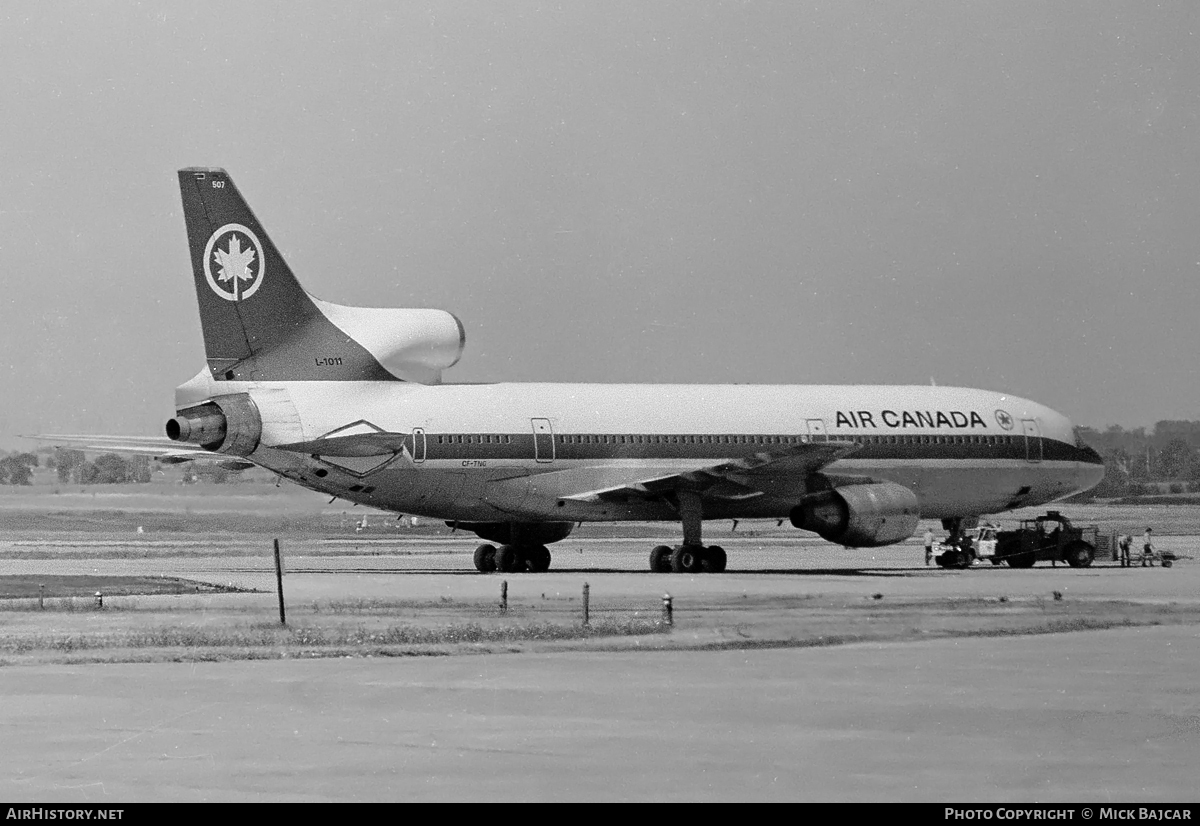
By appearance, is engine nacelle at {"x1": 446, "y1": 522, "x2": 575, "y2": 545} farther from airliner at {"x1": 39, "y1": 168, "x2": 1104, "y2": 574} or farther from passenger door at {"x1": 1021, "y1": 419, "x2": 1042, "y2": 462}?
passenger door at {"x1": 1021, "y1": 419, "x2": 1042, "y2": 462}

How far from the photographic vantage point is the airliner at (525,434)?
4031cm

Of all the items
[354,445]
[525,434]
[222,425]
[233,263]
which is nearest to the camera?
[222,425]

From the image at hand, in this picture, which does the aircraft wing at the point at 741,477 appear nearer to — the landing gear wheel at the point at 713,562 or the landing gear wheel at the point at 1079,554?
the landing gear wheel at the point at 713,562

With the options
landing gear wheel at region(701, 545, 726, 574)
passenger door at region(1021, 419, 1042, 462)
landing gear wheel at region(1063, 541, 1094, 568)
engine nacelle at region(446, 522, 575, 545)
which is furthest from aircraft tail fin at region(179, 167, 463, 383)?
landing gear wheel at region(1063, 541, 1094, 568)

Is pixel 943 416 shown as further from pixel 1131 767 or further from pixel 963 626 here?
pixel 1131 767

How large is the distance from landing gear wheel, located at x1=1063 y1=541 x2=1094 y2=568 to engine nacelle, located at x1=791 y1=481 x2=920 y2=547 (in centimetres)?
799

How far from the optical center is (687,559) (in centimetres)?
4441

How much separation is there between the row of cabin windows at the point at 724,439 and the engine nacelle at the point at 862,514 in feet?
6.51

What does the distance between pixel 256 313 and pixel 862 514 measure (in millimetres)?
15808

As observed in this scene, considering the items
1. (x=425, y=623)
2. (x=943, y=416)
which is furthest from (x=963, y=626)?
(x=943, y=416)

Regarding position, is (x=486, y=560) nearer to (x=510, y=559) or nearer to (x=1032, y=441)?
(x=510, y=559)

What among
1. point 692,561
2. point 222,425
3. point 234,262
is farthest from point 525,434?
point 234,262
